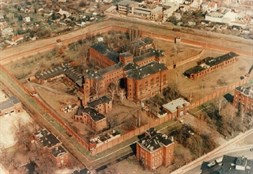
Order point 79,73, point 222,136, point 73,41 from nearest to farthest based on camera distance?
point 222,136
point 79,73
point 73,41

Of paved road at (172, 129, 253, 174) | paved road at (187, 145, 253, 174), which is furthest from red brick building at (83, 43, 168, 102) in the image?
paved road at (187, 145, 253, 174)

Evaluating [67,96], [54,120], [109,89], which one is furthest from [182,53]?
[54,120]

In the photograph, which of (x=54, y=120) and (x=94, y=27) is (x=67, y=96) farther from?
(x=94, y=27)

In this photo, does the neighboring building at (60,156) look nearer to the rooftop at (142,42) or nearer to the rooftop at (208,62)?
the rooftop at (208,62)

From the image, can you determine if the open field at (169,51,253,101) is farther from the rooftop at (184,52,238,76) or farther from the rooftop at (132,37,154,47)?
the rooftop at (132,37,154,47)

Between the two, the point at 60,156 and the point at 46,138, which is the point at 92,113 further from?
the point at 60,156

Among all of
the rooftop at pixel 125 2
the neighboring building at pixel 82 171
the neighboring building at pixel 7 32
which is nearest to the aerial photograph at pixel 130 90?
the neighboring building at pixel 82 171

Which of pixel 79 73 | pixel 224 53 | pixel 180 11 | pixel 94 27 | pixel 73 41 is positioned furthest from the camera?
pixel 180 11
